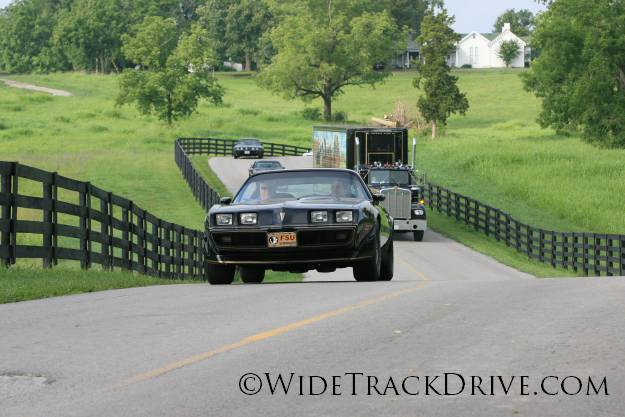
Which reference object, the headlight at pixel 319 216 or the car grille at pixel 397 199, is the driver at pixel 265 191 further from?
the car grille at pixel 397 199

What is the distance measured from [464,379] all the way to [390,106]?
134 m

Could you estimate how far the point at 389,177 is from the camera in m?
39.9

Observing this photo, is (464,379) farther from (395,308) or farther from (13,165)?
(13,165)

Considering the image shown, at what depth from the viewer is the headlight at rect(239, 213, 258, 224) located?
50.2ft

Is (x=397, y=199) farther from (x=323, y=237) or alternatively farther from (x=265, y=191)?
Answer: (x=323, y=237)

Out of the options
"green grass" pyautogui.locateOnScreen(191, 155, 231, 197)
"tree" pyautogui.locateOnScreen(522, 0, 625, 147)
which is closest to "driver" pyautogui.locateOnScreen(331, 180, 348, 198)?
"green grass" pyautogui.locateOnScreen(191, 155, 231, 197)

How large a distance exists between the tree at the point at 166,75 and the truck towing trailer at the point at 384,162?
51207mm

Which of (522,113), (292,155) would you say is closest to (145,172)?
(292,155)

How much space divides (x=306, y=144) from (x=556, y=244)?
65.1 meters

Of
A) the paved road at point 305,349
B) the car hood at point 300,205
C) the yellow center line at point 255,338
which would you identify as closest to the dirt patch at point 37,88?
the car hood at point 300,205

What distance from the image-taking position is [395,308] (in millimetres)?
11273

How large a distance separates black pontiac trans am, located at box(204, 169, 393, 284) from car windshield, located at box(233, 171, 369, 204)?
31 mm

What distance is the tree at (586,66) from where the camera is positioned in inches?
3243

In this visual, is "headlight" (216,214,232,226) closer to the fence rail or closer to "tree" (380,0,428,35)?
the fence rail
